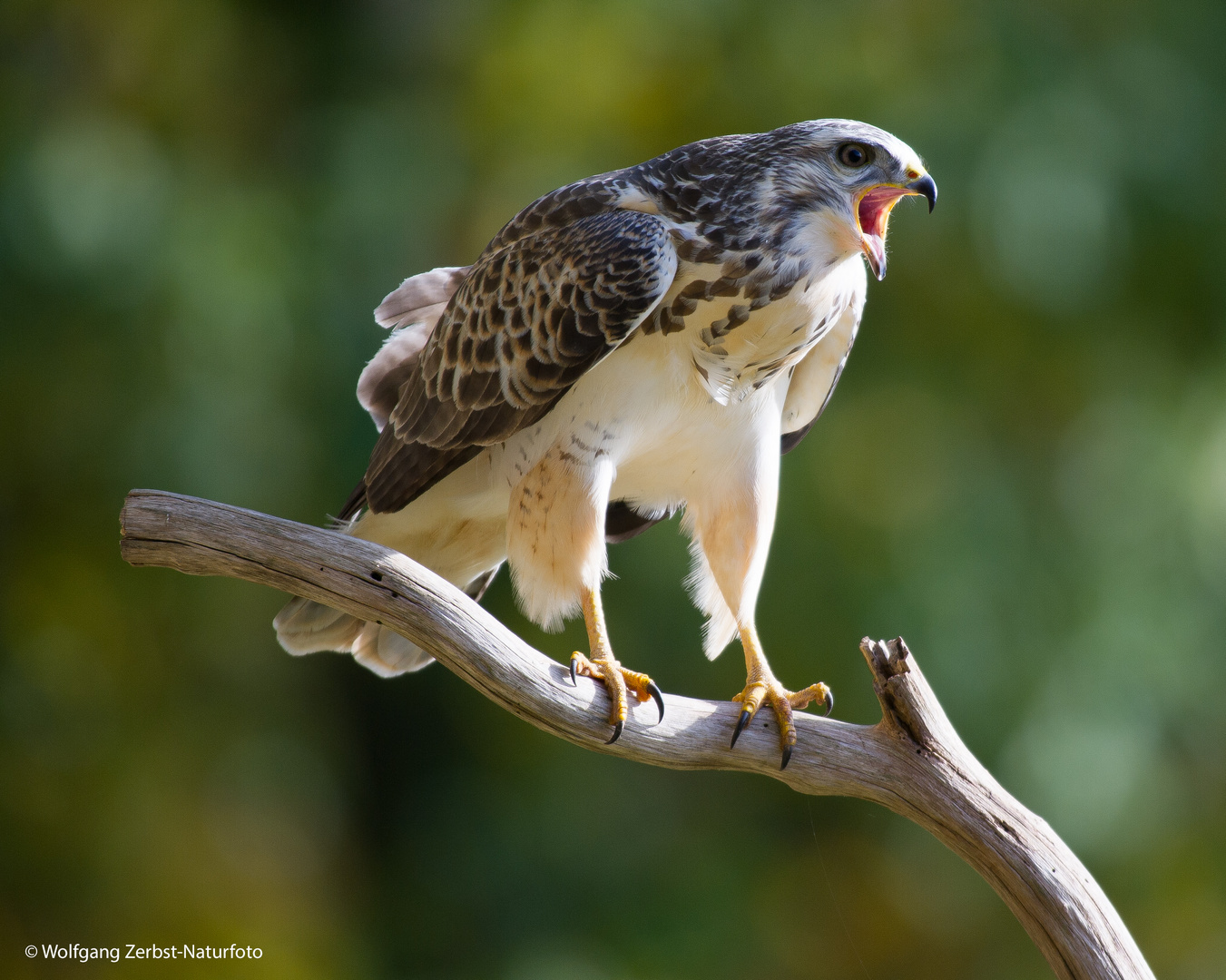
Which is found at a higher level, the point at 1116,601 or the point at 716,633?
the point at 716,633

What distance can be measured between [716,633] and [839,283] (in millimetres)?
1169

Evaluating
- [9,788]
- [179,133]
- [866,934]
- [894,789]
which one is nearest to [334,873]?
[9,788]

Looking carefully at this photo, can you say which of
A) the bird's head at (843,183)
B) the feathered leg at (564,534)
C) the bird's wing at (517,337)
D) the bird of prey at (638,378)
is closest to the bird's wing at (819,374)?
the bird of prey at (638,378)

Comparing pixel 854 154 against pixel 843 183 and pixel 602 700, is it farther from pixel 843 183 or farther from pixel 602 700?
pixel 602 700

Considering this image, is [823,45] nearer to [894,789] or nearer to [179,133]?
[179,133]

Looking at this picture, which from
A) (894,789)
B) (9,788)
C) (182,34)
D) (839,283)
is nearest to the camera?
(894,789)

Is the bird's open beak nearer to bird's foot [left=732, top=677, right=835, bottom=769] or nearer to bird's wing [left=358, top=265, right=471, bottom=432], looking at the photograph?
bird's foot [left=732, top=677, right=835, bottom=769]

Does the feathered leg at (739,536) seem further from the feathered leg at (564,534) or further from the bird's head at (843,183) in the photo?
the bird's head at (843,183)

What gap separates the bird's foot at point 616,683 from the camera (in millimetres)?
2977

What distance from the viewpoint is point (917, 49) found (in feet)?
24.8

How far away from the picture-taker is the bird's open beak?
2.97 meters

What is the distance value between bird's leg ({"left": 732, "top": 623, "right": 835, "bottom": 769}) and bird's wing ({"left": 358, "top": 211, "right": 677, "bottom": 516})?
92cm

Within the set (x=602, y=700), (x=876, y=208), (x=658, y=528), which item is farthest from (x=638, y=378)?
(x=658, y=528)

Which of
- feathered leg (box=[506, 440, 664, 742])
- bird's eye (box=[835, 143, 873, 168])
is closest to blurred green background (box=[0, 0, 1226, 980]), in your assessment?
feathered leg (box=[506, 440, 664, 742])
